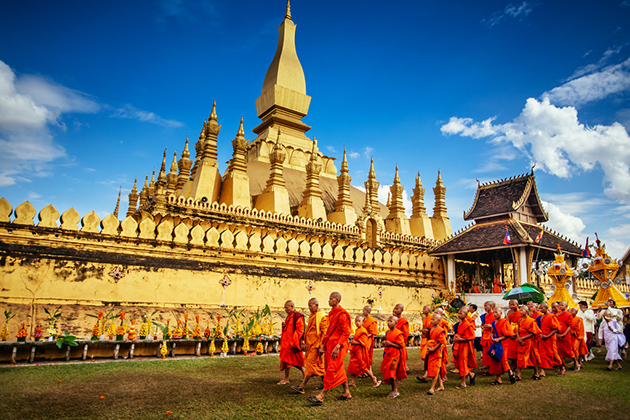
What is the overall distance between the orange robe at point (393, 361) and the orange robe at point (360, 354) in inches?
16.8

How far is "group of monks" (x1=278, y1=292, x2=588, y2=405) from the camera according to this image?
6.71 meters

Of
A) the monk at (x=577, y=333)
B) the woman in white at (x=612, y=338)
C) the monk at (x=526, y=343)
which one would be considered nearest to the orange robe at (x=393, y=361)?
the monk at (x=526, y=343)

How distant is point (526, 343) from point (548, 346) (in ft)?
3.61

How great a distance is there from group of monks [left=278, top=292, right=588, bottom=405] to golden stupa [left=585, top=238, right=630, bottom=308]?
7.05m

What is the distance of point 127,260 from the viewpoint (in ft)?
38.7

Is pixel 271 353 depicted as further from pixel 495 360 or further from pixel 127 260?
pixel 495 360

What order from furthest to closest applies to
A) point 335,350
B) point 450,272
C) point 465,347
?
point 450,272 < point 465,347 < point 335,350

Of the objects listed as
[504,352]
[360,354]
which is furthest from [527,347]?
[360,354]

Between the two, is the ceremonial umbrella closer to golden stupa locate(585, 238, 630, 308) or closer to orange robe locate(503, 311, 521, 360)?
golden stupa locate(585, 238, 630, 308)

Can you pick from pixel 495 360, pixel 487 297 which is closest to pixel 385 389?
pixel 495 360

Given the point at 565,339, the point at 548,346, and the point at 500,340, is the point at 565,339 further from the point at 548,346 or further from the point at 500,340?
the point at 500,340

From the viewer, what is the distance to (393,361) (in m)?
6.85

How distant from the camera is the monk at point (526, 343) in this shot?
337 inches

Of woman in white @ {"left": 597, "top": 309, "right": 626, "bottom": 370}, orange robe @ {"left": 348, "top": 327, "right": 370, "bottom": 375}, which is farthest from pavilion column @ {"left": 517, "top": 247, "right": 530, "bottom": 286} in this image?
orange robe @ {"left": 348, "top": 327, "right": 370, "bottom": 375}
